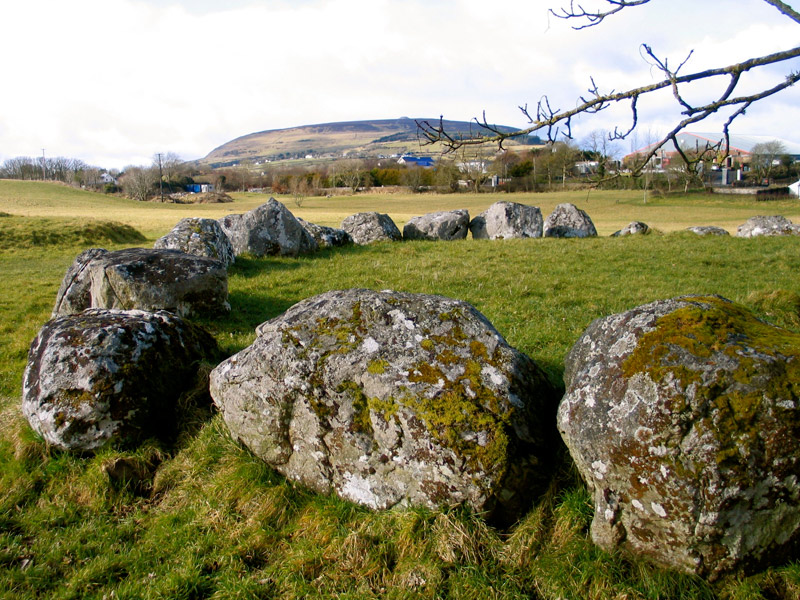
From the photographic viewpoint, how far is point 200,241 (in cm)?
1747

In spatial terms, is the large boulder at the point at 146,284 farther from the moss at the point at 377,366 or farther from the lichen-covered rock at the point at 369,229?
the lichen-covered rock at the point at 369,229

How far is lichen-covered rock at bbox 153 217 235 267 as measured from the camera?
17.3m

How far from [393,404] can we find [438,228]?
2108 centimetres

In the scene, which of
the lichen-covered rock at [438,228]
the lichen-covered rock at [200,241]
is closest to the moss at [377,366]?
the lichen-covered rock at [200,241]

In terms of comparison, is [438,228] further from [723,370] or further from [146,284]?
[723,370]

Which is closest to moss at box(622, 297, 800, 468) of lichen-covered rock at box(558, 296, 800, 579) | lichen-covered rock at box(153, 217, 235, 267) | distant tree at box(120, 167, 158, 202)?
lichen-covered rock at box(558, 296, 800, 579)

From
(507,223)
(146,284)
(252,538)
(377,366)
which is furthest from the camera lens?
(507,223)

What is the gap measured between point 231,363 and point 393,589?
3.06m

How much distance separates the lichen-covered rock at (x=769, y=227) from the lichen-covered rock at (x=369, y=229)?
720 inches

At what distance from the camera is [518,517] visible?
5.15 m

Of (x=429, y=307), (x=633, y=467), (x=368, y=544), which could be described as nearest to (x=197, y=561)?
(x=368, y=544)

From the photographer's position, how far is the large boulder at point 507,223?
2664cm

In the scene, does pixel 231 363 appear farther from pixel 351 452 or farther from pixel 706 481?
pixel 706 481

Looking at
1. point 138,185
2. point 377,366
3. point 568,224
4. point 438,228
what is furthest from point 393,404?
point 138,185
